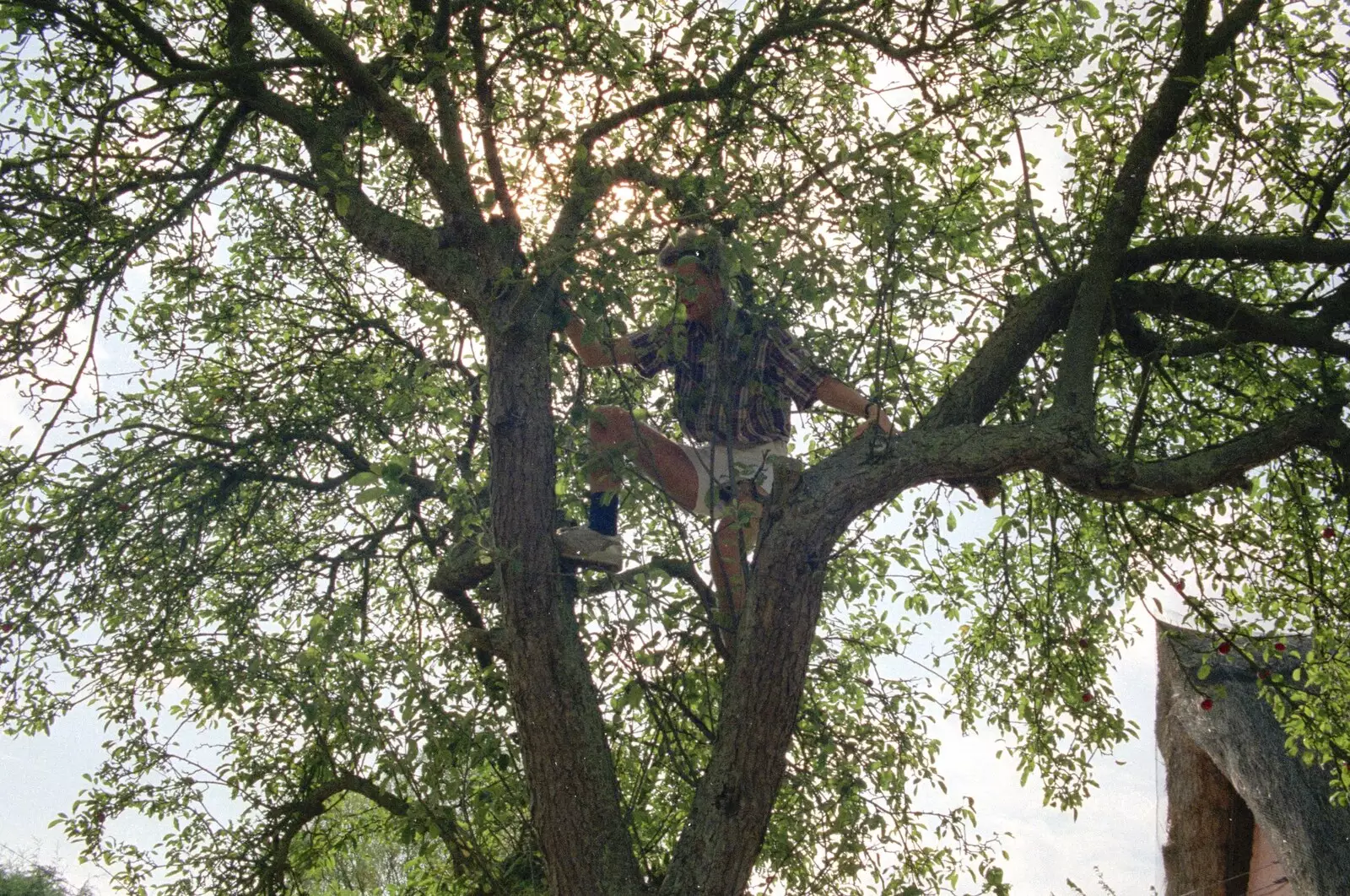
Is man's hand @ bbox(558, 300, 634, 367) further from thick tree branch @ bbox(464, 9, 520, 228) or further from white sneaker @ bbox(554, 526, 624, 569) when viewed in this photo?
white sneaker @ bbox(554, 526, 624, 569)

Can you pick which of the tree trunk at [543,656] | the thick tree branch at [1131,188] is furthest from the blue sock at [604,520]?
the thick tree branch at [1131,188]

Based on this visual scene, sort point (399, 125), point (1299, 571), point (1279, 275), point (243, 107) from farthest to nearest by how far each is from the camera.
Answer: point (1279, 275)
point (1299, 571)
point (243, 107)
point (399, 125)

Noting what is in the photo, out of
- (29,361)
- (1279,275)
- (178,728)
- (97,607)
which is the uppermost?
(1279,275)

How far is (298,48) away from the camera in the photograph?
568 centimetres

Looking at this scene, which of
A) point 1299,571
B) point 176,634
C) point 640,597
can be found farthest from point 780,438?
point 176,634

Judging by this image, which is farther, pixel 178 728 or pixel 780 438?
pixel 178 728

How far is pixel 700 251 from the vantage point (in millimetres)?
3637

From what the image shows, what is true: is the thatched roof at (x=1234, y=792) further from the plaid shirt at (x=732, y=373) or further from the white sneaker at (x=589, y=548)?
the white sneaker at (x=589, y=548)

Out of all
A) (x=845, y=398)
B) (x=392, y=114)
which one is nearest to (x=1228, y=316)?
(x=845, y=398)

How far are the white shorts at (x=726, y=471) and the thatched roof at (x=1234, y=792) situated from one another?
12.6ft

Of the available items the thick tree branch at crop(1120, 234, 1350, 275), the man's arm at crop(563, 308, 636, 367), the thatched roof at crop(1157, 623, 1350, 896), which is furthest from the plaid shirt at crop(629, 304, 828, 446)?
the thatched roof at crop(1157, 623, 1350, 896)

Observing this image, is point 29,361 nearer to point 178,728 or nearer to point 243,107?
point 243,107

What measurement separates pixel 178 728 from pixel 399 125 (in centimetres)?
383

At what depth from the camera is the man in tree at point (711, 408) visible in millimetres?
3777
